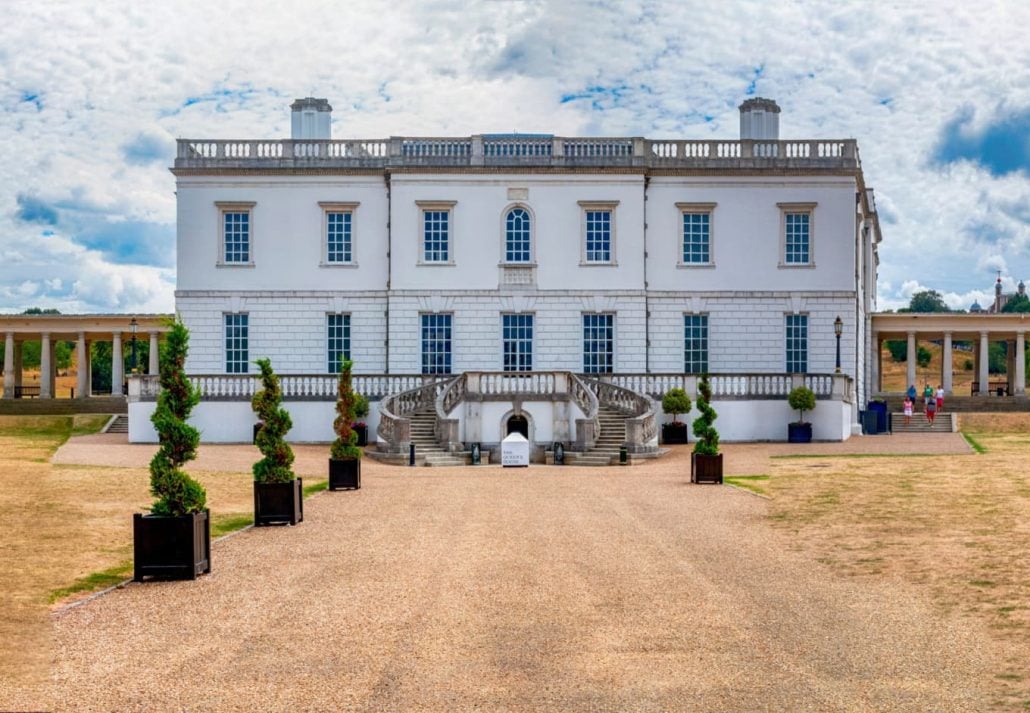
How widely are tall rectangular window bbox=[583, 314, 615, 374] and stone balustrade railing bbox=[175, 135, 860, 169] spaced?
574cm

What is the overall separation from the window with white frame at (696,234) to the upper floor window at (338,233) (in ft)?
40.0

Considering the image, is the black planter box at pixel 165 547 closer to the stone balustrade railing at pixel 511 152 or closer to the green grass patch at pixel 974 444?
the green grass patch at pixel 974 444

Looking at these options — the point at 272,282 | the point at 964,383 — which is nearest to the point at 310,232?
the point at 272,282

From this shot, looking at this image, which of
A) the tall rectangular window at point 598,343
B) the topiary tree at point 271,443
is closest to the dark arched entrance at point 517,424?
the tall rectangular window at point 598,343

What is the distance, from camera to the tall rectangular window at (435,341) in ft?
142

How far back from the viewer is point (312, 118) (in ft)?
153

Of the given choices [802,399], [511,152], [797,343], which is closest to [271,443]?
[802,399]

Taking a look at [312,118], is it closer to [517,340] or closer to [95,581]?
[517,340]

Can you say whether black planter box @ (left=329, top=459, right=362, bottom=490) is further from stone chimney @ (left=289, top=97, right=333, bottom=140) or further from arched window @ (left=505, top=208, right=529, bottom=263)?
stone chimney @ (left=289, top=97, right=333, bottom=140)

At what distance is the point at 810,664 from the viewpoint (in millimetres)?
9656

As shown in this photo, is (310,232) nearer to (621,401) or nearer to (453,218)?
(453,218)

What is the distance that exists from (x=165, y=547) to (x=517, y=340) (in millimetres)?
30109

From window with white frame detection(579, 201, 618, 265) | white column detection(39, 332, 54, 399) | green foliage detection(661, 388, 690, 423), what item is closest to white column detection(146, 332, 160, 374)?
white column detection(39, 332, 54, 399)

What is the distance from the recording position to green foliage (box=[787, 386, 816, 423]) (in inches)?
1534
